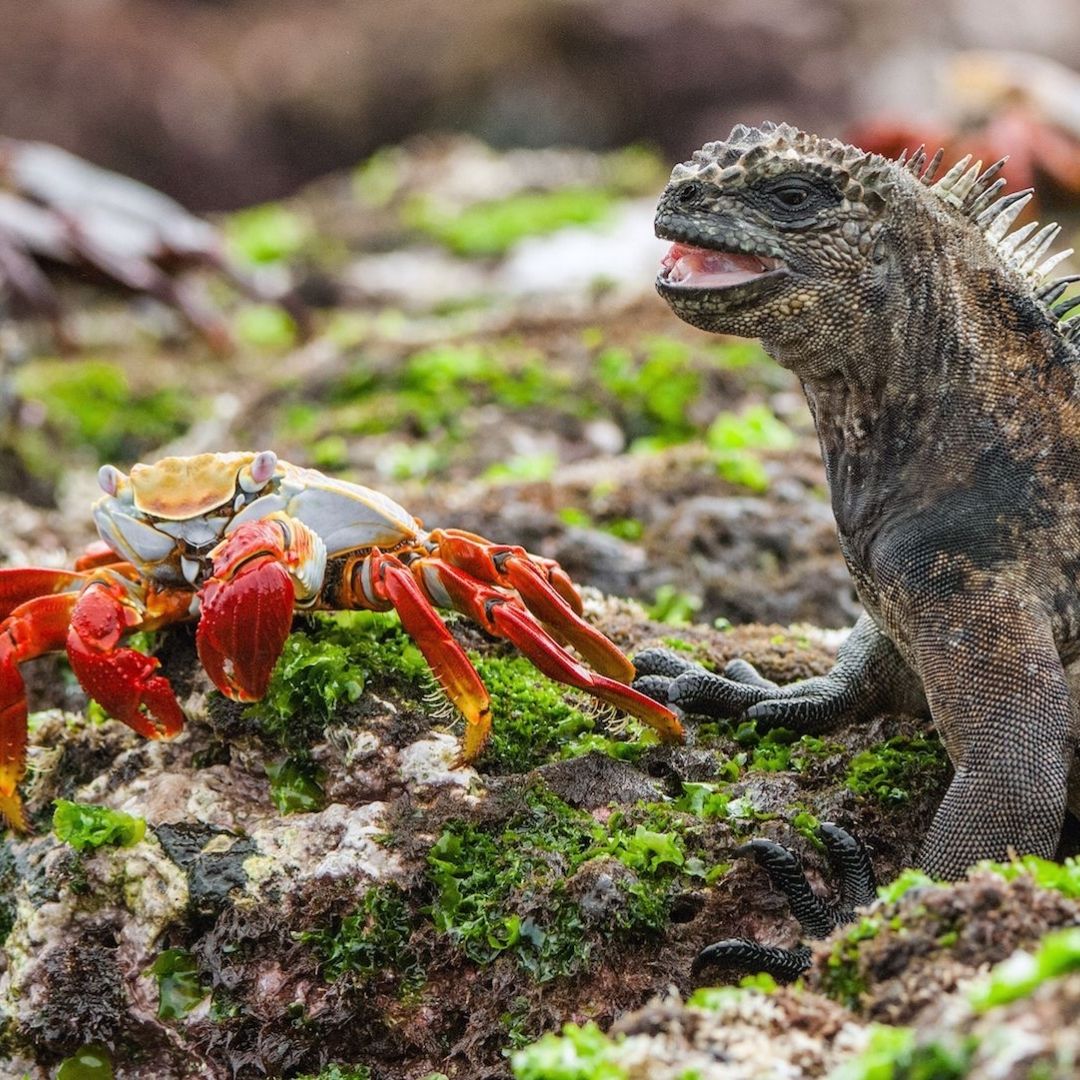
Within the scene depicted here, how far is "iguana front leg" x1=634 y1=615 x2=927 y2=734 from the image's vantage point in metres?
5.29

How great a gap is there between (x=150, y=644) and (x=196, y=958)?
1271 millimetres

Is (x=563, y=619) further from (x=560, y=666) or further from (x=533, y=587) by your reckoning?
(x=560, y=666)

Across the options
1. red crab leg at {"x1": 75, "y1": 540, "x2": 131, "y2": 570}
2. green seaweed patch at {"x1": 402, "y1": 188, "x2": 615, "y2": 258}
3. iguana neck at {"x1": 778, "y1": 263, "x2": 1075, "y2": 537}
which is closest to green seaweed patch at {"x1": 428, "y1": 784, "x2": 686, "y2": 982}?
iguana neck at {"x1": 778, "y1": 263, "x2": 1075, "y2": 537}

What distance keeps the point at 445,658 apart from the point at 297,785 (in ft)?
2.23

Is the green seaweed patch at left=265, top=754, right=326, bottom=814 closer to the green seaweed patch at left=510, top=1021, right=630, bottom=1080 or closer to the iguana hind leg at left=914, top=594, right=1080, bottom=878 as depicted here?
the green seaweed patch at left=510, top=1021, right=630, bottom=1080

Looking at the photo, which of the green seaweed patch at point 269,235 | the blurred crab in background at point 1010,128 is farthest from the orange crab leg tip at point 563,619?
the green seaweed patch at point 269,235

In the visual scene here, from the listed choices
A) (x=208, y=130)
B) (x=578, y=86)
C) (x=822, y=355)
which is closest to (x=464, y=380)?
(x=822, y=355)

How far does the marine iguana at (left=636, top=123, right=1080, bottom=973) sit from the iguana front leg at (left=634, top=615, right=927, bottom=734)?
559 mm

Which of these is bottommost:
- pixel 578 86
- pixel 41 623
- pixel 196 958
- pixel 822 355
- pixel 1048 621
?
pixel 196 958

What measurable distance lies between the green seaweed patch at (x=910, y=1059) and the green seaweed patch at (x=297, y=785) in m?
2.23

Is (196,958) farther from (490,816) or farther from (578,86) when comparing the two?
(578,86)

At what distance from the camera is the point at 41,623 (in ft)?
16.9

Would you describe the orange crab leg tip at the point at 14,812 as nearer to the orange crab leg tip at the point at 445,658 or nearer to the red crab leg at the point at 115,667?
the red crab leg at the point at 115,667

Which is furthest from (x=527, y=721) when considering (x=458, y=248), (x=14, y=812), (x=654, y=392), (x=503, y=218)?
(x=503, y=218)
